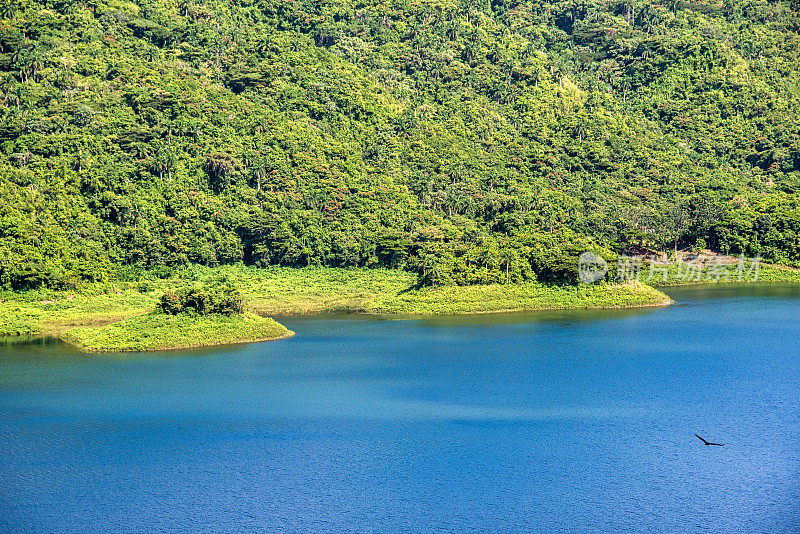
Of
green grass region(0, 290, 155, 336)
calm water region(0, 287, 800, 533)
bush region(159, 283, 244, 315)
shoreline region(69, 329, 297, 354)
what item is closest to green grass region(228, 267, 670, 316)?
green grass region(0, 290, 155, 336)

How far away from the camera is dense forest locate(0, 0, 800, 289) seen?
247 ft

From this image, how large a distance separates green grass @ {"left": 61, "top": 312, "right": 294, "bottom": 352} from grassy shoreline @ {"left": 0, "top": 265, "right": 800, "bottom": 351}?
6 cm

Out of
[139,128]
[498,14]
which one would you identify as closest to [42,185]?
[139,128]

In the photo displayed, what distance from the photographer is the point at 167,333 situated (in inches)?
1954

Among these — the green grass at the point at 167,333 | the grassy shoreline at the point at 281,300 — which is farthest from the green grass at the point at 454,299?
the green grass at the point at 167,333

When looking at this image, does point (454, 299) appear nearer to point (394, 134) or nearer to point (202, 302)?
point (202, 302)

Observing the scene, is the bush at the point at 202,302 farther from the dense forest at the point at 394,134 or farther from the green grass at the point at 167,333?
the dense forest at the point at 394,134

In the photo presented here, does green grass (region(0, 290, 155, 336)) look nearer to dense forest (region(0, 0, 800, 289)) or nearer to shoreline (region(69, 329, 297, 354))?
dense forest (region(0, 0, 800, 289))

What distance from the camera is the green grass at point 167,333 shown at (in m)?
49.0

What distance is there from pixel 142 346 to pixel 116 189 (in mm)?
33481

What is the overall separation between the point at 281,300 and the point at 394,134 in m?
39.7

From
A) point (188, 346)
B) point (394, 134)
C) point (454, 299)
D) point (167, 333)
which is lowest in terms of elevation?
point (188, 346)

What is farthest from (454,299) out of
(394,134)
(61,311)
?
(394,134)

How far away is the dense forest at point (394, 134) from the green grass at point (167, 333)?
500 inches
